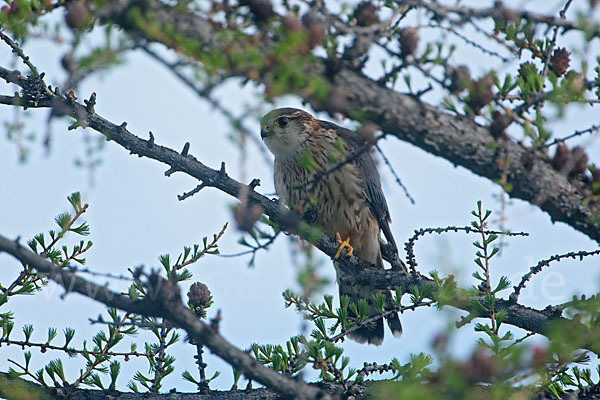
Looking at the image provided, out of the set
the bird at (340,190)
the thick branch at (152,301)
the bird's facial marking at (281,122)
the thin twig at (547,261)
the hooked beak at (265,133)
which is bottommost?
the thick branch at (152,301)

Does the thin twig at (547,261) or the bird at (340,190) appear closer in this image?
the thin twig at (547,261)

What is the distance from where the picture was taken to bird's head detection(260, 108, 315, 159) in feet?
14.9

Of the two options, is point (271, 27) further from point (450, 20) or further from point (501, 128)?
point (501, 128)

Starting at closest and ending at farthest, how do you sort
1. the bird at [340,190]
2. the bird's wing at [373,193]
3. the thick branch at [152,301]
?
1. the thick branch at [152,301]
2. the bird at [340,190]
3. the bird's wing at [373,193]

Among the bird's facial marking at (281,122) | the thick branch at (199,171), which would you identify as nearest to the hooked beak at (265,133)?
the bird's facial marking at (281,122)

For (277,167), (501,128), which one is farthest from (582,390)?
(277,167)

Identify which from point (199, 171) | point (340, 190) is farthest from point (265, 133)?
point (199, 171)

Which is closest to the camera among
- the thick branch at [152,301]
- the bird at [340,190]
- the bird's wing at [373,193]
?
the thick branch at [152,301]

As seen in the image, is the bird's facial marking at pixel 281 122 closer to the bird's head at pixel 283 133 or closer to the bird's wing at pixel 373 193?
the bird's head at pixel 283 133

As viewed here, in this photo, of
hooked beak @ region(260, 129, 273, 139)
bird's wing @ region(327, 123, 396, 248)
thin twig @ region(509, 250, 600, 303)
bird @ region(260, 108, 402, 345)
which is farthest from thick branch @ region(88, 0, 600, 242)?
hooked beak @ region(260, 129, 273, 139)

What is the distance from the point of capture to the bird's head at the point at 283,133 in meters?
4.55

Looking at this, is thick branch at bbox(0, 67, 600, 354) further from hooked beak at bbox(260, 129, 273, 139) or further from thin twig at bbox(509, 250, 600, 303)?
hooked beak at bbox(260, 129, 273, 139)

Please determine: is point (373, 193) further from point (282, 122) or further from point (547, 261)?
point (547, 261)

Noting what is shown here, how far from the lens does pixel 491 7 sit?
2.14 metres
